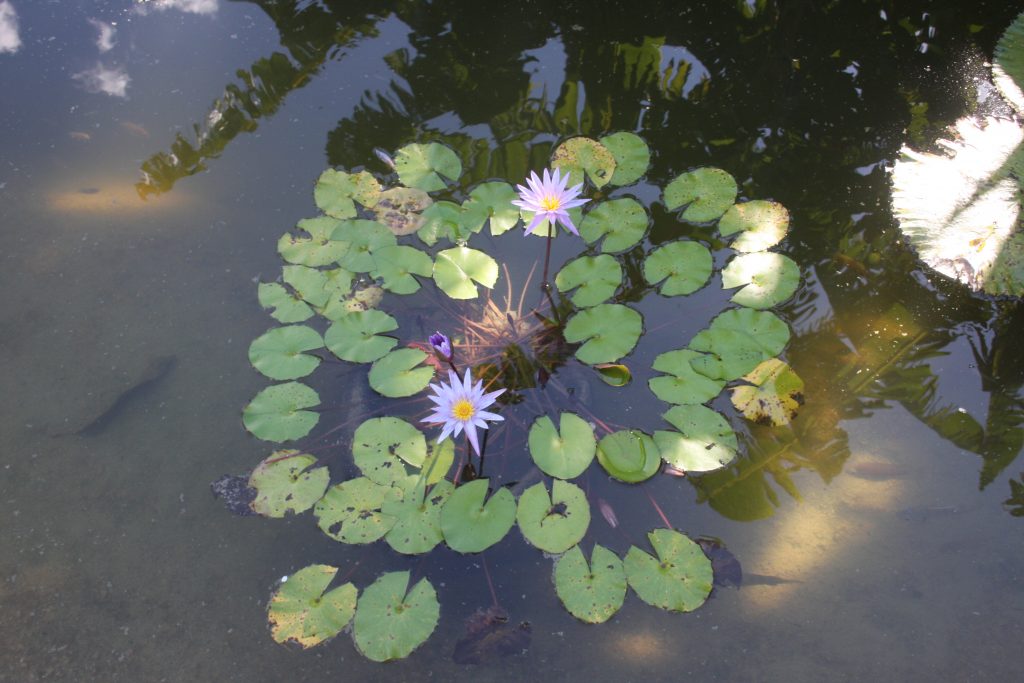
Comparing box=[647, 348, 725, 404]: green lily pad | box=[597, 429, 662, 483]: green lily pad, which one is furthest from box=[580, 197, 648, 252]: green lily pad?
box=[597, 429, 662, 483]: green lily pad

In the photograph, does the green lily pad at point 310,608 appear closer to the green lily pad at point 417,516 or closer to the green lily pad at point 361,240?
the green lily pad at point 417,516

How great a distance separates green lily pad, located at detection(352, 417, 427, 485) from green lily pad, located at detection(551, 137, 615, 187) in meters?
1.39

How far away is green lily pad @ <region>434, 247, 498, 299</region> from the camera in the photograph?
9.18ft

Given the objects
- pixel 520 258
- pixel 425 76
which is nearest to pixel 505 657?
pixel 520 258

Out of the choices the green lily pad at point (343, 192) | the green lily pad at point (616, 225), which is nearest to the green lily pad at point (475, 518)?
the green lily pad at point (616, 225)

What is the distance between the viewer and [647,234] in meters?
3.03

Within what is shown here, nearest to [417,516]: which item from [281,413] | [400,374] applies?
[400,374]

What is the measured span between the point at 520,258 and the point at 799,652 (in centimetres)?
182

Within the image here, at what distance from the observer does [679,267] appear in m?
2.84

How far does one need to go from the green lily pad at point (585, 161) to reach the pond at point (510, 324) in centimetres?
11

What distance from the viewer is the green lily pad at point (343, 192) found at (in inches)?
120

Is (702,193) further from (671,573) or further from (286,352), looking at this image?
(286,352)

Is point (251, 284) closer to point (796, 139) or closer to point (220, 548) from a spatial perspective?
point (220, 548)

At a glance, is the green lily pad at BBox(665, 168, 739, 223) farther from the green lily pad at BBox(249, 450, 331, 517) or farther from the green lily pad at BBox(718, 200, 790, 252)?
the green lily pad at BBox(249, 450, 331, 517)
